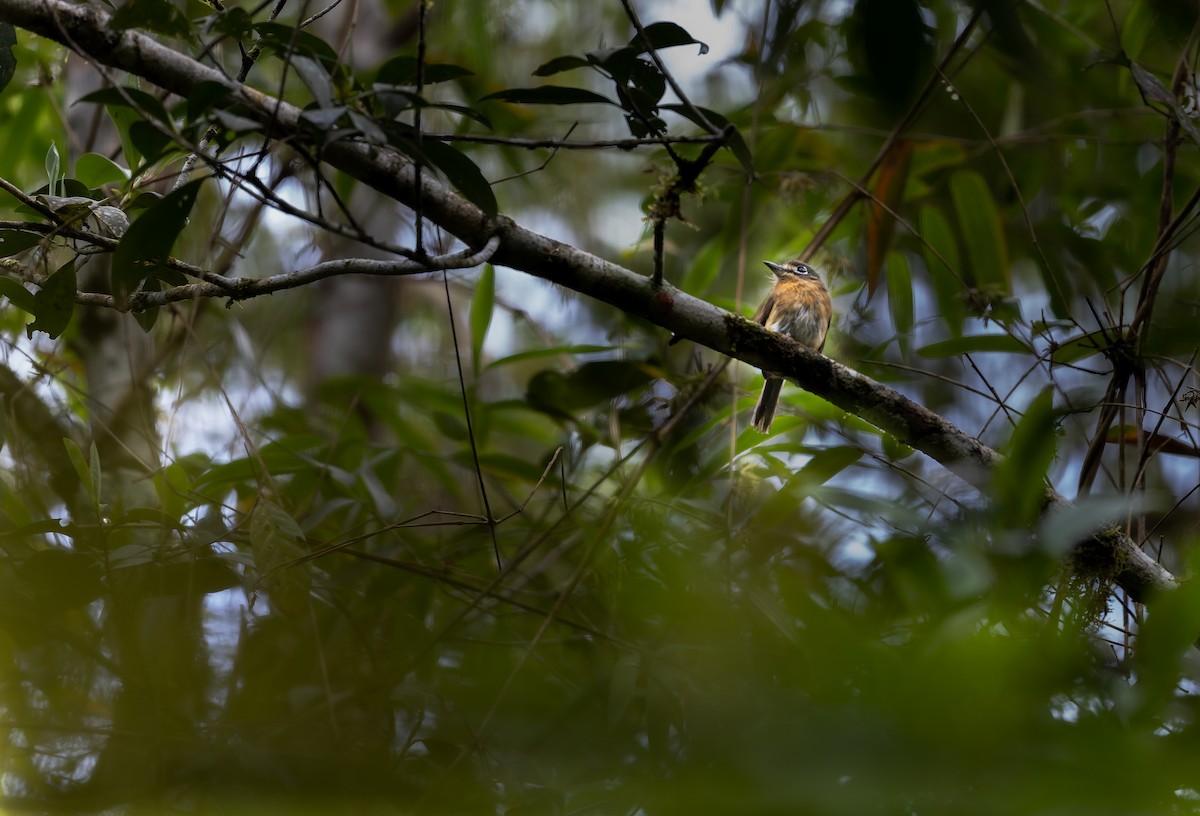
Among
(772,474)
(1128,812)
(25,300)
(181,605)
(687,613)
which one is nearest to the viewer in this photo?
(1128,812)

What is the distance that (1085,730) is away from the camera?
1.92ft

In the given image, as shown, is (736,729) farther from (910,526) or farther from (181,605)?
(181,605)

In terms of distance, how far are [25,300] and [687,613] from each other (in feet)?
4.61

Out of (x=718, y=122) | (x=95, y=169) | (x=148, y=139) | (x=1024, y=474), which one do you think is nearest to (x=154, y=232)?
(x=148, y=139)

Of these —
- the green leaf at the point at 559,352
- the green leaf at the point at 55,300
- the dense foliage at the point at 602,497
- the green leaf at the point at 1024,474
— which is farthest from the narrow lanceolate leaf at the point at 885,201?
the green leaf at the point at 55,300

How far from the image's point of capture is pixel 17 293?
5.37ft

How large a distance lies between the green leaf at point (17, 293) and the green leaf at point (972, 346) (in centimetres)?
212

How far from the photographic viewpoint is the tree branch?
1447mm

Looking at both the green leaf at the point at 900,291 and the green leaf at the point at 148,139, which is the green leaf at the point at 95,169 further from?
the green leaf at the point at 900,291

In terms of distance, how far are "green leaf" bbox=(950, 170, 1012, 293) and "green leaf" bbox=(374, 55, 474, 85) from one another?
2.24m

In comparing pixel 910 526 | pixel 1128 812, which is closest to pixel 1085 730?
pixel 1128 812

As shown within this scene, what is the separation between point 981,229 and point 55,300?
2.83m

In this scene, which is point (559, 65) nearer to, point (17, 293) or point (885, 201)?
point (17, 293)

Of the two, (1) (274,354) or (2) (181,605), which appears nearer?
(2) (181,605)
